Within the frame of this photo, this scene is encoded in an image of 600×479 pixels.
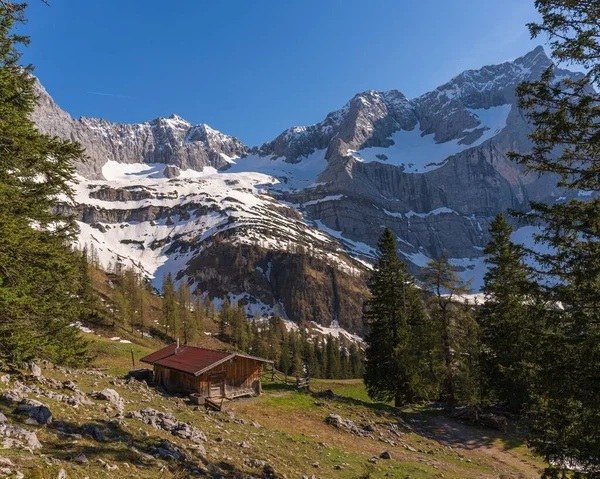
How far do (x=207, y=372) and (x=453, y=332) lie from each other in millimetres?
20538

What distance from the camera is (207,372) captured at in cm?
2888

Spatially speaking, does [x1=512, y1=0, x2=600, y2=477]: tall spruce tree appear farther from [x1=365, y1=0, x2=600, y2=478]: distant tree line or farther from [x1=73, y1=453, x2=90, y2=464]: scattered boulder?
[x1=73, y1=453, x2=90, y2=464]: scattered boulder

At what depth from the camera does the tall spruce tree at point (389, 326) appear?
3303 cm

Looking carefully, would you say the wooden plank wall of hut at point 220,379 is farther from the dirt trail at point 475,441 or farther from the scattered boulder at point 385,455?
the scattered boulder at point 385,455

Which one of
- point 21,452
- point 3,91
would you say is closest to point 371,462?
point 21,452

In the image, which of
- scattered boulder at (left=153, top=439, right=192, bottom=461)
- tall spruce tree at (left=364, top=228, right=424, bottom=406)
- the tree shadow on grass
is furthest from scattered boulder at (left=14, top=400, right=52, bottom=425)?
tall spruce tree at (left=364, top=228, right=424, bottom=406)

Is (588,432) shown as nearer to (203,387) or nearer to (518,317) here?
(518,317)

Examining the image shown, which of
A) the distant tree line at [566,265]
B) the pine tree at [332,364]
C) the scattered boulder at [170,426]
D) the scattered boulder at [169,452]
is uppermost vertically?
the distant tree line at [566,265]

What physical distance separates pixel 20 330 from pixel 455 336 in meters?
29.5

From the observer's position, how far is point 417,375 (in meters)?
31.5

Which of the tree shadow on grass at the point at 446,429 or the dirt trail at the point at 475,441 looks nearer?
the dirt trail at the point at 475,441

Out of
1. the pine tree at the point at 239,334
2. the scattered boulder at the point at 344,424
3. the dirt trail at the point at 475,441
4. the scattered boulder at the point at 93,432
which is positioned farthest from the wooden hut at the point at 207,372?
the pine tree at the point at 239,334

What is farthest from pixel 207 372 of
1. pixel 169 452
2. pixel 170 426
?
pixel 169 452

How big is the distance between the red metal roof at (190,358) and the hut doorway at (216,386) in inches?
51.3
